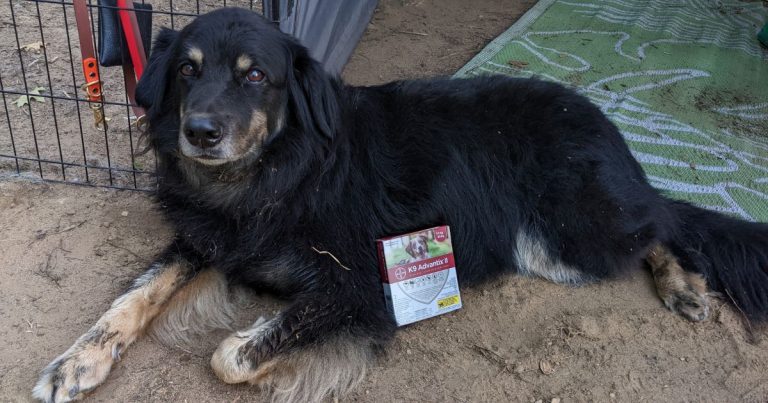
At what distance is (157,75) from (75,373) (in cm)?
133

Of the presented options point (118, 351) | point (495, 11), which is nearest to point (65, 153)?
point (118, 351)

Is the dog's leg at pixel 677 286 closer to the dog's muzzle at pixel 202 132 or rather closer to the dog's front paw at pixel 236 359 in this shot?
the dog's front paw at pixel 236 359

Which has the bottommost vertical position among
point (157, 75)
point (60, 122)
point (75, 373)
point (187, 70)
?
point (60, 122)

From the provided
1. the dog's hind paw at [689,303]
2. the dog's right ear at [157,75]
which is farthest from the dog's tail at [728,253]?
the dog's right ear at [157,75]

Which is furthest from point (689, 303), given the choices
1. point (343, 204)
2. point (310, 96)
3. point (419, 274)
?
point (310, 96)

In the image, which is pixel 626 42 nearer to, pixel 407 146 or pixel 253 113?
pixel 407 146

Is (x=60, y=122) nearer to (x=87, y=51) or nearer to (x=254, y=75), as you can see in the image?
(x=87, y=51)

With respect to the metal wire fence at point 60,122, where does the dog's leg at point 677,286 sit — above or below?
above

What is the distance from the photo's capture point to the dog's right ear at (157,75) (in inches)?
112

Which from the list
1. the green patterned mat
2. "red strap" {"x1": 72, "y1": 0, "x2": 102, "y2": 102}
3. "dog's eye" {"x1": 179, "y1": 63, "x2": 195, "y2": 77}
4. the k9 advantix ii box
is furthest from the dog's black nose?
the green patterned mat

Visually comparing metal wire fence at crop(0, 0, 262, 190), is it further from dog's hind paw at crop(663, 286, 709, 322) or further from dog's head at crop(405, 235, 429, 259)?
dog's hind paw at crop(663, 286, 709, 322)

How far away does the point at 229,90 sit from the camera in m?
2.64

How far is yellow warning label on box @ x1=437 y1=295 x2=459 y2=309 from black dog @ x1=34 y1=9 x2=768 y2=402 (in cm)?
16

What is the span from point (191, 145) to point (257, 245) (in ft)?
1.95
